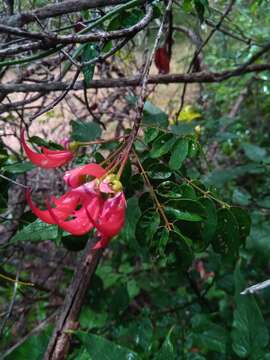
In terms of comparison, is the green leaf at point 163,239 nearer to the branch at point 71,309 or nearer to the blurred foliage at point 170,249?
the blurred foliage at point 170,249

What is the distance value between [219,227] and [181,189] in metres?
0.12

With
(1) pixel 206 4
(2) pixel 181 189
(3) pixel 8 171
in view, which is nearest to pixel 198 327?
(2) pixel 181 189

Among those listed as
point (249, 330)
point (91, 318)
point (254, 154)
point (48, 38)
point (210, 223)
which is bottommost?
point (91, 318)

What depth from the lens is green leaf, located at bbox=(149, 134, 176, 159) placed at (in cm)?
79

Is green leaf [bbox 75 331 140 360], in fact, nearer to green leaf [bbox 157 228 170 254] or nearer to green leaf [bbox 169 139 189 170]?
green leaf [bbox 157 228 170 254]

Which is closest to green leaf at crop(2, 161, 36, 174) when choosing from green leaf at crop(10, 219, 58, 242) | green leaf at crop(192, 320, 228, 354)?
green leaf at crop(10, 219, 58, 242)

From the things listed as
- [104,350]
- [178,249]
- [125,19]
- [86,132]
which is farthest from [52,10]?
[104,350]

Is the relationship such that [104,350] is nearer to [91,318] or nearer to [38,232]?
[38,232]

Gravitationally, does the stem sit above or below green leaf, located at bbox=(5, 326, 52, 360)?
above

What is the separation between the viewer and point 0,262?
1057 millimetres

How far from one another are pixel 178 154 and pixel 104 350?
0.36 meters

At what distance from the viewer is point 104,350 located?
750 millimetres

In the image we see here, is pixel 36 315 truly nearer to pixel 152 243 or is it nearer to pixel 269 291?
pixel 269 291

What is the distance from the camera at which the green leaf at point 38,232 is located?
811 millimetres
